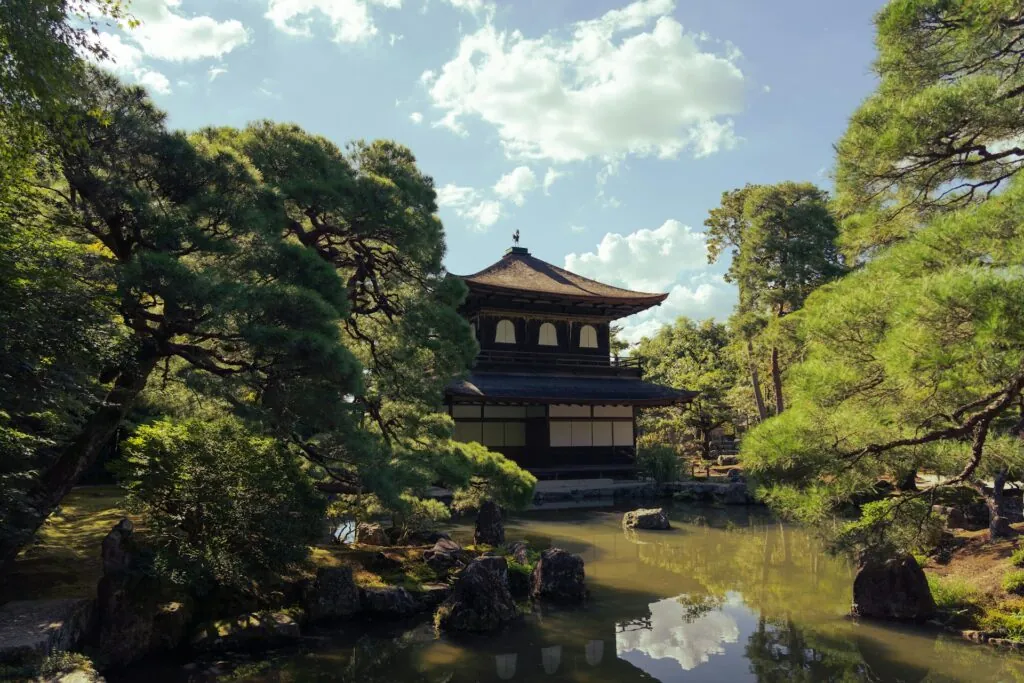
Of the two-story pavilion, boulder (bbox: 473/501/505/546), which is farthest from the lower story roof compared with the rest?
boulder (bbox: 473/501/505/546)

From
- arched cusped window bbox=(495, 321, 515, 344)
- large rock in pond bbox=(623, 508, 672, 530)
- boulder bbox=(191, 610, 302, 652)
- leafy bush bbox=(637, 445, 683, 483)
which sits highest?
arched cusped window bbox=(495, 321, 515, 344)

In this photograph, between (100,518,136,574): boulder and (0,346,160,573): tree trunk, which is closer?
(100,518,136,574): boulder

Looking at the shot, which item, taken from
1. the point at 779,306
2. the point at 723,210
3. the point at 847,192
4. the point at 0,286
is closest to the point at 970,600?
the point at 847,192

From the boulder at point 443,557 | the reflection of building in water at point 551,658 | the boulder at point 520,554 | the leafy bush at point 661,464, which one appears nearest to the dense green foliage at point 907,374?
the reflection of building in water at point 551,658

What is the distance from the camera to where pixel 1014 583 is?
8.20 metres

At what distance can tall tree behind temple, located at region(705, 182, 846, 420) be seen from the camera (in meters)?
25.6

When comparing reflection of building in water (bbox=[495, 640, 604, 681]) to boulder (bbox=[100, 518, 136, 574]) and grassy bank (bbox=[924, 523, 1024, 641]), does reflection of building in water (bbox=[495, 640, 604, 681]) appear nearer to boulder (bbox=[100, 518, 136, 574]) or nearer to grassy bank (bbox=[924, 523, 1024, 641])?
boulder (bbox=[100, 518, 136, 574])

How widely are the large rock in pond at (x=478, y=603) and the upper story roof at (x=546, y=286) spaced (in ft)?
46.5

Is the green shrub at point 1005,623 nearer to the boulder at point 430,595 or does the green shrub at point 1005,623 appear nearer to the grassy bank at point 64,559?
the boulder at point 430,595

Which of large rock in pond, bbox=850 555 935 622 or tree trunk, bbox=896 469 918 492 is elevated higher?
tree trunk, bbox=896 469 918 492

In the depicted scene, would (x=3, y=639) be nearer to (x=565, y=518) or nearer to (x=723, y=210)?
(x=565, y=518)

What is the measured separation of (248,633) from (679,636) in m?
5.33

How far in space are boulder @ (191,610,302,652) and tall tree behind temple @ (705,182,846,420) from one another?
70.7 feet

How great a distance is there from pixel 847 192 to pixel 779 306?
67.8 ft
